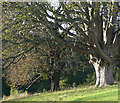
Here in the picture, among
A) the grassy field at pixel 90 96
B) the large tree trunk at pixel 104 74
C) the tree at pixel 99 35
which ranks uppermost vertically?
the tree at pixel 99 35

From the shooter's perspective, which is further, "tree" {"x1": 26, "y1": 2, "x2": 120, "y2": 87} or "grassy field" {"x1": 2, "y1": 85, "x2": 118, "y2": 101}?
"tree" {"x1": 26, "y1": 2, "x2": 120, "y2": 87}

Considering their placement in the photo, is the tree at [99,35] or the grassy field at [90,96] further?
the tree at [99,35]

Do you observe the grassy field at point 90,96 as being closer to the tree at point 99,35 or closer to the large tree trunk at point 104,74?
the large tree trunk at point 104,74

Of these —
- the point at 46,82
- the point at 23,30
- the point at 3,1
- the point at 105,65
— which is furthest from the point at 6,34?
the point at 46,82

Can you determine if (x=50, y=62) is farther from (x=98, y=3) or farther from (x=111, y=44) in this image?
(x=98, y=3)

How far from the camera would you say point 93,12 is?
1142 cm

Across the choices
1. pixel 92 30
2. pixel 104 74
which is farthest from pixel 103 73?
pixel 92 30

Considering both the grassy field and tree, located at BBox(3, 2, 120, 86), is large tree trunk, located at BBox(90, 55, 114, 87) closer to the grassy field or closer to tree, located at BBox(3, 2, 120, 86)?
tree, located at BBox(3, 2, 120, 86)

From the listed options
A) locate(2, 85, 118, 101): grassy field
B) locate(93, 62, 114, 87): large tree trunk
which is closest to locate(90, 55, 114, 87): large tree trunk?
locate(93, 62, 114, 87): large tree trunk

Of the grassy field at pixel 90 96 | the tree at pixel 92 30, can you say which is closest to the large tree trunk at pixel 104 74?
the tree at pixel 92 30

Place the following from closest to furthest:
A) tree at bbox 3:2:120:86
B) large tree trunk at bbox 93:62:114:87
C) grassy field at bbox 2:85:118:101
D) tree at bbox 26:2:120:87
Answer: grassy field at bbox 2:85:118:101
tree at bbox 3:2:120:86
tree at bbox 26:2:120:87
large tree trunk at bbox 93:62:114:87

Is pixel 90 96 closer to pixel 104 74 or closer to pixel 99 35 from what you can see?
pixel 104 74

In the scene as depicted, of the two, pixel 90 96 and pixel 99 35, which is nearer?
pixel 90 96

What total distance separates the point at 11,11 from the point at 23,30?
1.41 m
